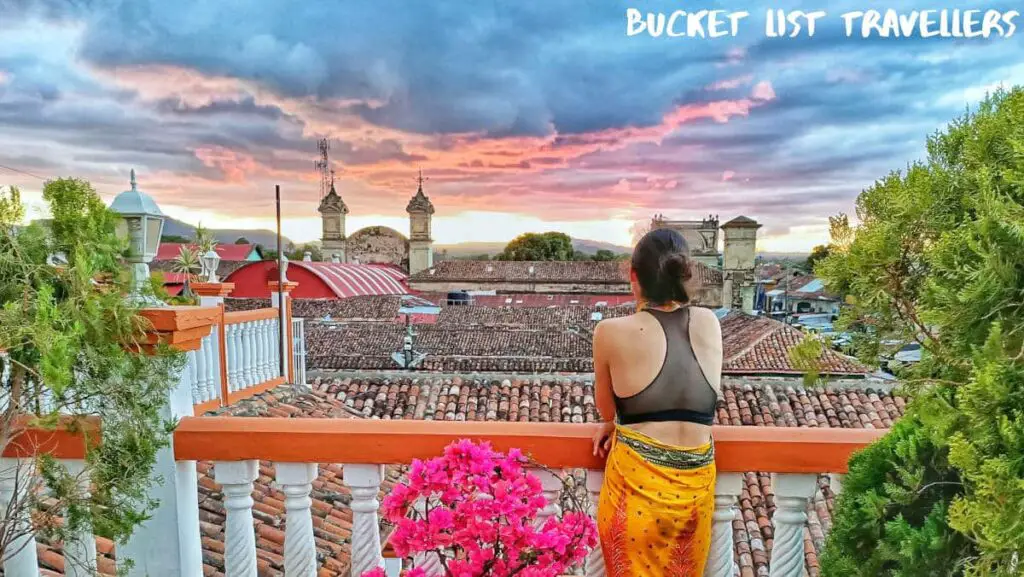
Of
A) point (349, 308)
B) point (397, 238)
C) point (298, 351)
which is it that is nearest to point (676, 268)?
point (298, 351)

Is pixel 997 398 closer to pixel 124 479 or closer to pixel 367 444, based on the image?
pixel 367 444

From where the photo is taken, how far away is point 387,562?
2.08 m

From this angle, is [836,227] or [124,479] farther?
[124,479]

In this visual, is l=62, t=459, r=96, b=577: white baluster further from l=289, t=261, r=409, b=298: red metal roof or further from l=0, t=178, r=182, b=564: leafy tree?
→ l=289, t=261, r=409, b=298: red metal roof

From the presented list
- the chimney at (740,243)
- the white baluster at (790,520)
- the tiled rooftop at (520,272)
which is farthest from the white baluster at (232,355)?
the chimney at (740,243)

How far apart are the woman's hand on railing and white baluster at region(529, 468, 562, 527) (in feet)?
0.45

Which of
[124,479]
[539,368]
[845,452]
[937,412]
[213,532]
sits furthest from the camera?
[539,368]

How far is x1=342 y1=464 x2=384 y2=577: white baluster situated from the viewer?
1523 millimetres

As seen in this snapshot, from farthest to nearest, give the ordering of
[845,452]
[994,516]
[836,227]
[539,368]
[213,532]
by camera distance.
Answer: [539,368], [213,532], [845,452], [836,227], [994,516]

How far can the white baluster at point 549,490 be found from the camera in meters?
1.50

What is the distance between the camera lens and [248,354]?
5586mm

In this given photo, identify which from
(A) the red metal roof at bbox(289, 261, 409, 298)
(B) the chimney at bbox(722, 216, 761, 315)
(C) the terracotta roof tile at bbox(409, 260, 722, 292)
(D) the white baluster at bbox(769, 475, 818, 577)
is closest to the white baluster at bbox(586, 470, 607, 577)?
(D) the white baluster at bbox(769, 475, 818, 577)

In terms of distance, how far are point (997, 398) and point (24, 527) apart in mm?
2071

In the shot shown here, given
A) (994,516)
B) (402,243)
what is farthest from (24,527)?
(402,243)
